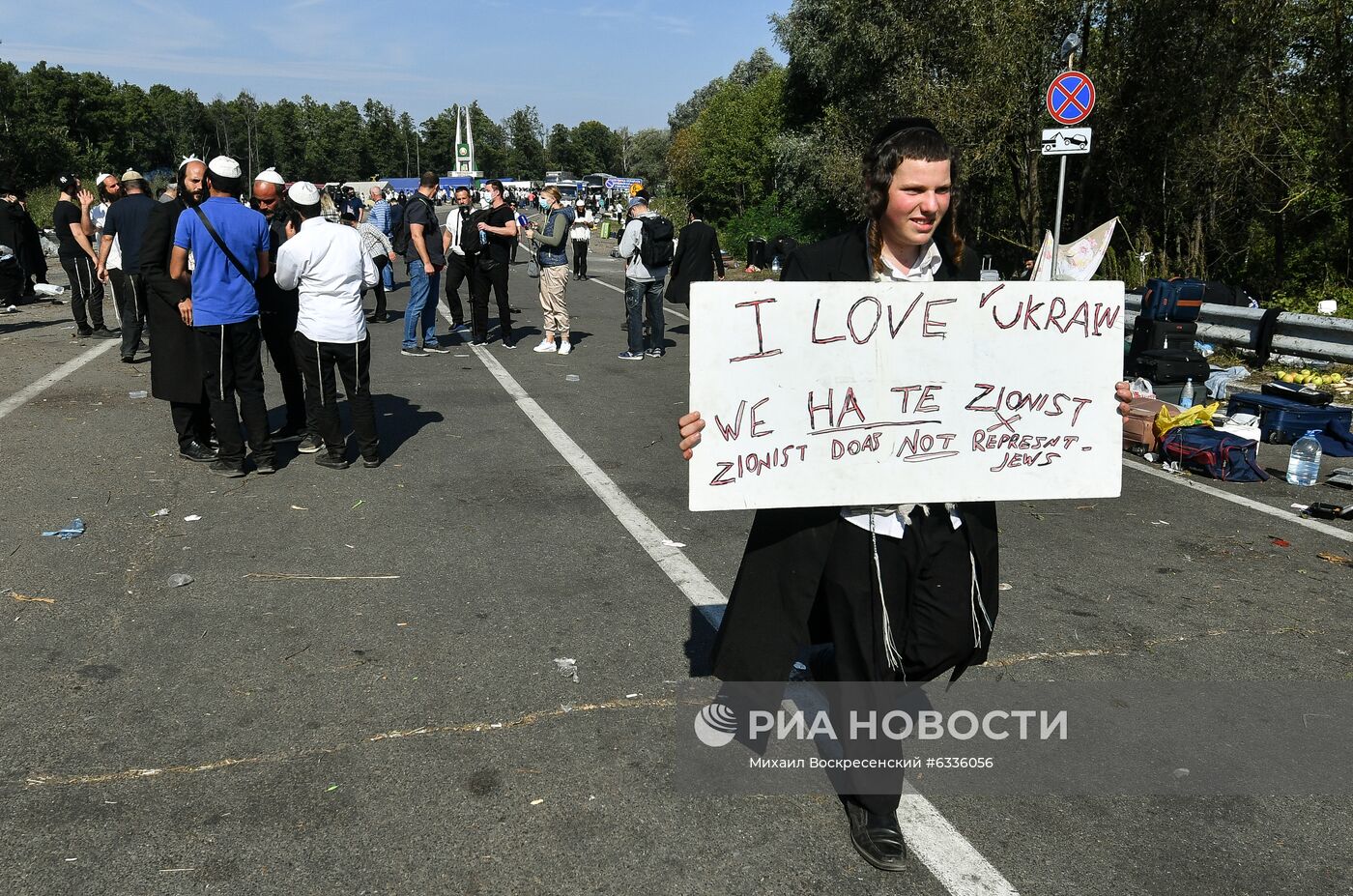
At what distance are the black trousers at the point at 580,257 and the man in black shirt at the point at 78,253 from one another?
12068 millimetres

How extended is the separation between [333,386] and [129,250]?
15.7 feet

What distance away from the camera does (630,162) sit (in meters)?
175

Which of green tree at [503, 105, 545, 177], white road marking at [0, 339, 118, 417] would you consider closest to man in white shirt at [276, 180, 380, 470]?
white road marking at [0, 339, 118, 417]

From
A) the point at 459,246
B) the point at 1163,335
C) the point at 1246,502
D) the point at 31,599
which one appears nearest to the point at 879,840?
the point at 31,599

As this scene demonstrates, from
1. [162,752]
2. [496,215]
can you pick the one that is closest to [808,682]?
Result: [162,752]

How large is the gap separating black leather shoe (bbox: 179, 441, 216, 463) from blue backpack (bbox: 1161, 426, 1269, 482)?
23.5 ft

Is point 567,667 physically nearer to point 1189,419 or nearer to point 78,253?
point 1189,419

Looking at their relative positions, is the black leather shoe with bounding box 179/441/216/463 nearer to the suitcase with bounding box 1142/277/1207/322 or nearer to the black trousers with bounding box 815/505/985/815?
the black trousers with bounding box 815/505/985/815

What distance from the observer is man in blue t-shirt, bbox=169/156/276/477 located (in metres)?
6.84

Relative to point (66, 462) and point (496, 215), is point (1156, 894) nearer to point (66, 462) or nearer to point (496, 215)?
point (66, 462)

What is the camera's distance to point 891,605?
2.95 meters

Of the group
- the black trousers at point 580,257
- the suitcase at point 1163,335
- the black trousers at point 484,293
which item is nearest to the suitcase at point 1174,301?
the suitcase at point 1163,335

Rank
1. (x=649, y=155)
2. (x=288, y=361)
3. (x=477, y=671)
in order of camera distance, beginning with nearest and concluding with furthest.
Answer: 1. (x=477, y=671)
2. (x=288, y=361)
3. (x=649, y=155)

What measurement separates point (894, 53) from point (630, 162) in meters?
154
